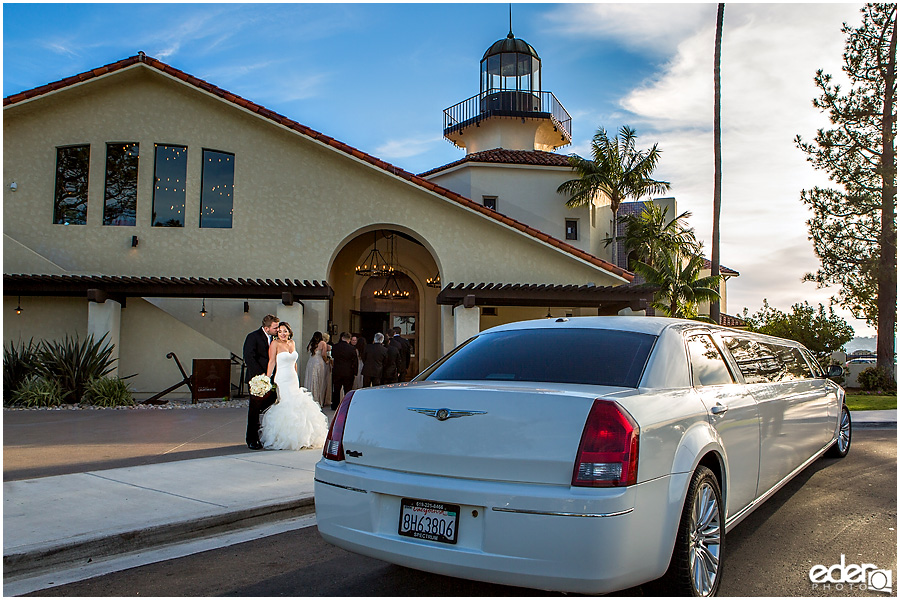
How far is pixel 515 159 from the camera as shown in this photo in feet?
88.1

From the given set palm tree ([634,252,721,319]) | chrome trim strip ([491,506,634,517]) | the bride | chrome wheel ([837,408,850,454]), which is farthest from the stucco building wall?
chrome trim strip ([491,506,634,517])

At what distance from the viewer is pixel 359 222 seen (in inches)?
725

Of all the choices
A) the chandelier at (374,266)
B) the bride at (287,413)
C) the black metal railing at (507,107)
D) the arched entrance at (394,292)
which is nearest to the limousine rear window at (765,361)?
the bride at (287,413)

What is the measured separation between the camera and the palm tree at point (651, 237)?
27.3 m

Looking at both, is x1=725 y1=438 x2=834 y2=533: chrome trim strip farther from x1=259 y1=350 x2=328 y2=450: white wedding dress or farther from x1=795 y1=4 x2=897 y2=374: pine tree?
x1=795 y1=4 x2=897 y2=374: pine tree

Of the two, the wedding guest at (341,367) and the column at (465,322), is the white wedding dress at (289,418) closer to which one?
the wedding guest at (341,367)

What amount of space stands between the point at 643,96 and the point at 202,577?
12.1 metres

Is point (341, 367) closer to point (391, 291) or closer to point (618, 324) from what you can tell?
→ point (391, 291)

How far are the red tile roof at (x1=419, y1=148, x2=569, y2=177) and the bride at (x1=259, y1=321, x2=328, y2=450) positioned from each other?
18.4 m

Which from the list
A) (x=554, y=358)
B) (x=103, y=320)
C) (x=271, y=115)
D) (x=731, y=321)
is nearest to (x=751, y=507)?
(x=554, y=358)

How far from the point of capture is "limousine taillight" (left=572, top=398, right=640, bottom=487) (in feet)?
10.3

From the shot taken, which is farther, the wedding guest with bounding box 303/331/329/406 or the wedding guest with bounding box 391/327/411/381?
the wedding guest with bounding box 391/327/411/381

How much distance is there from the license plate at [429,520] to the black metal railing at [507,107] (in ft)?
92.4

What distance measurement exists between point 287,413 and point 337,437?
5.25 metres
